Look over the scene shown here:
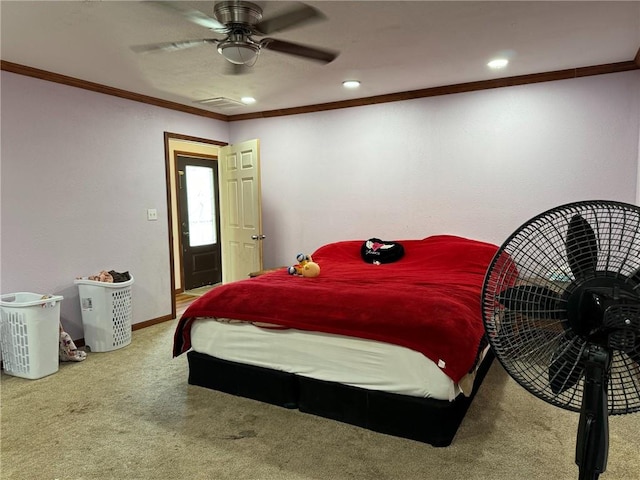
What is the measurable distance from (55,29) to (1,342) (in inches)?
85.6

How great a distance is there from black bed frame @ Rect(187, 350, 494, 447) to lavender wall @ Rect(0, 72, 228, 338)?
1556mm

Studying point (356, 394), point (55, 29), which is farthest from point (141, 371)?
point (55, 29)

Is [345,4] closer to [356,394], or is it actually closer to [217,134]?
[356,394]

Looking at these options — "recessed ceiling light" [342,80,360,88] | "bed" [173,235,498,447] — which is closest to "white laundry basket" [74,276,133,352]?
"bed" [173,235,498,447]

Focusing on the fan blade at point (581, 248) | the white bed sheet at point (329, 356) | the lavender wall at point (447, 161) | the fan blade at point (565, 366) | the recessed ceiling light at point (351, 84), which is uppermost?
the recessed ceiling light at point (351, 84)

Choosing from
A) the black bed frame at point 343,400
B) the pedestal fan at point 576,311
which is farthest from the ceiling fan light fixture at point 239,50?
the pedestal fan at point 576,311

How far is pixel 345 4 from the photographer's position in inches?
86.0

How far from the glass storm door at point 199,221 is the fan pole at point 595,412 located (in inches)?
208

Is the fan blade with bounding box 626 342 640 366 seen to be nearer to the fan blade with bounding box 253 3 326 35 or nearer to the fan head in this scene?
the fan head

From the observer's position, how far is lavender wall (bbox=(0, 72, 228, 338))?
10.3 feet

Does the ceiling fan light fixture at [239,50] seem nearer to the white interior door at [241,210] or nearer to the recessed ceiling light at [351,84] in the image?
the recessed ceiling light at [351,84]

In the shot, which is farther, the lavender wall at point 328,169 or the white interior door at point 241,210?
the white interior door at point 241,210

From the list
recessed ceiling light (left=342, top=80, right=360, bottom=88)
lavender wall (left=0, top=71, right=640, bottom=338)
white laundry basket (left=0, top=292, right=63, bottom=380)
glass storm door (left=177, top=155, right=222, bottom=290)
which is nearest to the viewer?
white laundry basket (left=0, top=292, right=63, bottom=380)

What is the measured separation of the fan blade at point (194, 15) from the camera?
2088mm
